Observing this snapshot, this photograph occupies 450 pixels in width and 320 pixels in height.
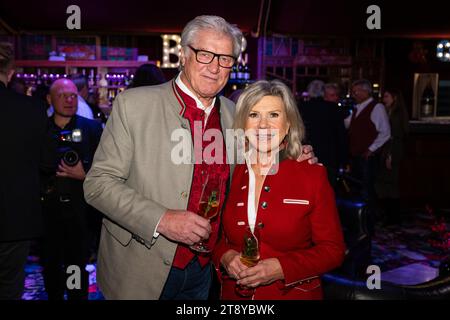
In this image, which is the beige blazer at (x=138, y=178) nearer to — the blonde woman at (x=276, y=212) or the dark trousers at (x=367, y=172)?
the blonde woman at (x=276, y=212)

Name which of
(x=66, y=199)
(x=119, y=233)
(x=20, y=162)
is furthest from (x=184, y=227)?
(x=66, y=199)

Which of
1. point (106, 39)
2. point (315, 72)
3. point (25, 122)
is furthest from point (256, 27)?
point (25, 122)

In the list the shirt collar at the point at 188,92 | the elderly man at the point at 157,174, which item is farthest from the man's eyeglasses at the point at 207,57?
the shirt collar at the point at 188,92

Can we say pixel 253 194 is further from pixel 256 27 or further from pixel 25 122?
pixel 256 27

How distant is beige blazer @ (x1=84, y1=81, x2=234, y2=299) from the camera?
1765mm

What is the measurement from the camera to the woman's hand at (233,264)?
1747 mm

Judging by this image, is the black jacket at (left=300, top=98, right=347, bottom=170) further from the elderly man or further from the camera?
the elderly man

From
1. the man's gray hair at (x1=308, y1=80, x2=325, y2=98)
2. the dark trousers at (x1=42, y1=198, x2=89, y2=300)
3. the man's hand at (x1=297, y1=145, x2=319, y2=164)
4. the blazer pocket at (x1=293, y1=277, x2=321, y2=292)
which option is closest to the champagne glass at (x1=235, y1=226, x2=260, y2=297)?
the blazer pocket at (x1=293, y1=277, x2=321, y2=292)

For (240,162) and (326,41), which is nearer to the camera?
(240,162)

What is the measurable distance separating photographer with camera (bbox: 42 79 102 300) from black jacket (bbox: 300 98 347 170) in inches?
95.4

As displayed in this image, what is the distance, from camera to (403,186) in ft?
23.7

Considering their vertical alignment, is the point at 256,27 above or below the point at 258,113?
above

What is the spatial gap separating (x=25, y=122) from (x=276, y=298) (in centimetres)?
166

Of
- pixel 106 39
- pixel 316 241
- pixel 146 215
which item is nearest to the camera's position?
pixel 146 215
